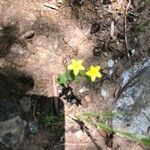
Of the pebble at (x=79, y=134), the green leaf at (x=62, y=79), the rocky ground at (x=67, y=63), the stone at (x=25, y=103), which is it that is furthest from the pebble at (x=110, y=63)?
the stone at (x=25, y=103)

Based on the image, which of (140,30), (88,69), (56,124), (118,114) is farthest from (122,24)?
(56,124)

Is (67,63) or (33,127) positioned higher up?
(67,63)

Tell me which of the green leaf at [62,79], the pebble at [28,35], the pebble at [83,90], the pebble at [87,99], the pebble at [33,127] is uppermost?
the pebble at [28,35]

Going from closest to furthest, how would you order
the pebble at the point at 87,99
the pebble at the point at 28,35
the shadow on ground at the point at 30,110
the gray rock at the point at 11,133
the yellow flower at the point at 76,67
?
1. the gray rock at the point at 11,133
2. the shadow on ground at the point at 30,110
3. the yellow flower at the point at 76,67
4. the pebble at the point at 87,99
5. the pebble at the point at 28,35

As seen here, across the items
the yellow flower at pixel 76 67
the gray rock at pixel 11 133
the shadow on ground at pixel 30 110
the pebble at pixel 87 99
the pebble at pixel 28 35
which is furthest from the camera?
the pebble at pixel 28 35

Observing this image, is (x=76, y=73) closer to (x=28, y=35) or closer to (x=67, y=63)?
(x=67, y=63)

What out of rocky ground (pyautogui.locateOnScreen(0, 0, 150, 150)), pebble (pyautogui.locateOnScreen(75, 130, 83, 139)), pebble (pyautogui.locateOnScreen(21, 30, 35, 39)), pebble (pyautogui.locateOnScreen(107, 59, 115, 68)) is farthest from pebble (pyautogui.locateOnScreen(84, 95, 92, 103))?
pebble (pyautogui.locateOnScreen(21, 30, 35, 39))

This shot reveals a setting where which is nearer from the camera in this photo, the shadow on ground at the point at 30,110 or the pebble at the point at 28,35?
the shadow on ground at the point at 30,110

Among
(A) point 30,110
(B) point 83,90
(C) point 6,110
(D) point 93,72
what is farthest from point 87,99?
(C) point 6,110

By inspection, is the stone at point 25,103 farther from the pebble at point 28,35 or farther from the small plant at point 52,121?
the pebble at point 28,35
